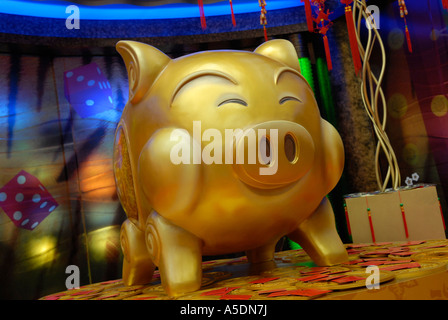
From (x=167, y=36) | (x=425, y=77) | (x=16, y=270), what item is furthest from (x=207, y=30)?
(x=16, y=270)

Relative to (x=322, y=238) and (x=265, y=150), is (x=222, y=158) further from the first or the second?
(x=322, y=238)

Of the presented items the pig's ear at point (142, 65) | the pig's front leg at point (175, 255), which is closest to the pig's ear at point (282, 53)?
the pig's ear at point (142, 65)

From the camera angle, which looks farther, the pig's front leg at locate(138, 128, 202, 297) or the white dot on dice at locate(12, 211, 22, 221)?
the white dot on dice at locate(12, 211, 22, 221)

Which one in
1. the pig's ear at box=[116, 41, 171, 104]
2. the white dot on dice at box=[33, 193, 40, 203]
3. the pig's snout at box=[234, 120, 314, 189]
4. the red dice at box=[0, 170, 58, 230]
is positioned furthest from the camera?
the white dot on dice at box=[33, 193, 40, 203]

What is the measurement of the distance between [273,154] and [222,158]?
0.66 ft

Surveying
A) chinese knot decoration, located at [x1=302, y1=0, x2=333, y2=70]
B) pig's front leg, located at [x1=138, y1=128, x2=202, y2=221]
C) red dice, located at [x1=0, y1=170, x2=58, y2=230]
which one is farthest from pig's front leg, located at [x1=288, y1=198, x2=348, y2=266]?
red dice, located at [x1=0, y1=170, x2=58, y2=230]

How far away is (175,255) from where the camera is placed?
5.83 feet

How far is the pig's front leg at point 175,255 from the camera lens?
1733 millimetres

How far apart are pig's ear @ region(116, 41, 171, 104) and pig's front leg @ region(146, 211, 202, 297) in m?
0.56

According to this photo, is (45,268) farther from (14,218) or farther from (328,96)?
(328,96)

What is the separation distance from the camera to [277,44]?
218 cm

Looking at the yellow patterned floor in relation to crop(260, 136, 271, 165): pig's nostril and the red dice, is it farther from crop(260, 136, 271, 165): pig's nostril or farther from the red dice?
the red dice

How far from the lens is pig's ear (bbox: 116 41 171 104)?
76.9 inches

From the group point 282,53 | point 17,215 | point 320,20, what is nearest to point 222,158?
point 282,53
